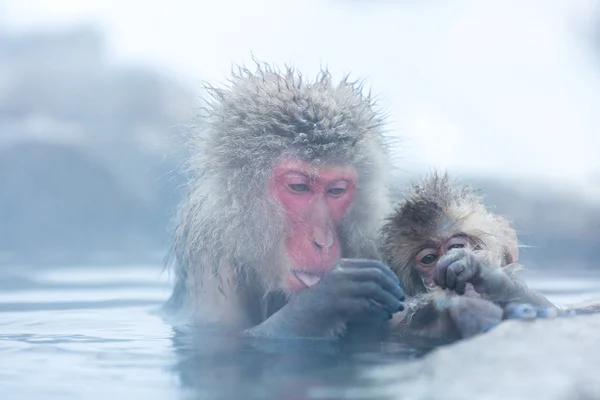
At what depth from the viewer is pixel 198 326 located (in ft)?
14.2

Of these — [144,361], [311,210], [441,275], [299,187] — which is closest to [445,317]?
[441,275]

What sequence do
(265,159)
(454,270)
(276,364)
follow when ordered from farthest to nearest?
(265,159)
(454,270)
(276,364)

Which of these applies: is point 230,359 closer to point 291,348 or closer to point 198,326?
point 291,348

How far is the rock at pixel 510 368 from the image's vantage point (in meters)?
2.36

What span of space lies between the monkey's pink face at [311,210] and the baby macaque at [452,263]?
15.7 inches

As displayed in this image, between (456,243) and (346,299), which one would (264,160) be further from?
(456,243)

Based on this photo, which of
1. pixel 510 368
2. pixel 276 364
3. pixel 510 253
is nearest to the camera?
pixel 510 368

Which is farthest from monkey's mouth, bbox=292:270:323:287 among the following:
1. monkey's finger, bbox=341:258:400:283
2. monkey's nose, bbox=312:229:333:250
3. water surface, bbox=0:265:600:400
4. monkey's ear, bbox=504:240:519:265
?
monkey's ear, bbox=504:240:519:265

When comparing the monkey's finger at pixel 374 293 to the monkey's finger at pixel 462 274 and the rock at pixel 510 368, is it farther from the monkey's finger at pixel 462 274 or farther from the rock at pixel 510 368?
the rock at pixel 510 368

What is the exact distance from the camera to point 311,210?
394 centimetres

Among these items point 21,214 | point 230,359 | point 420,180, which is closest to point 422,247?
point 420,180

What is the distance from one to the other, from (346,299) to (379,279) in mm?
166

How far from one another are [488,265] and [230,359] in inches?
47.6

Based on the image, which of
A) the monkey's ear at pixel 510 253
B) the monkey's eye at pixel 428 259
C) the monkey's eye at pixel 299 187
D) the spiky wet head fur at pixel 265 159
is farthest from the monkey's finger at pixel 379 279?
the monkey's ear at pixel 510 253
